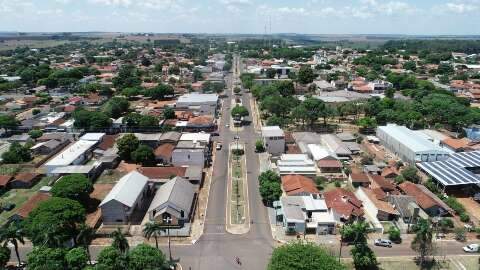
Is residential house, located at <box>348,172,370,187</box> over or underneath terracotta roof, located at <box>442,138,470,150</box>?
underneath

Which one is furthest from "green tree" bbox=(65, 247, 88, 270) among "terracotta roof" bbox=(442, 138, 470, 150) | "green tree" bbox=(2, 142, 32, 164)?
"terracotta roof" bbox=(442, 138, 470, 150)

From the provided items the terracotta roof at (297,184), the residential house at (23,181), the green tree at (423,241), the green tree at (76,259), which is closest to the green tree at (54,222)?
the green tree at (76,259)

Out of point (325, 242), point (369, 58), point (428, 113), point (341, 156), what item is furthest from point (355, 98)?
point (369, 58)

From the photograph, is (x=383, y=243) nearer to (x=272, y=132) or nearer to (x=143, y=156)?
(x=272, y=132)

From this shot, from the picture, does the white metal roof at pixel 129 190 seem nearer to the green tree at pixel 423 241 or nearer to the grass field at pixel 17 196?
the grass field at pixel 17 196

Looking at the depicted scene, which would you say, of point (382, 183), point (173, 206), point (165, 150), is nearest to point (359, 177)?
point (382, 183)

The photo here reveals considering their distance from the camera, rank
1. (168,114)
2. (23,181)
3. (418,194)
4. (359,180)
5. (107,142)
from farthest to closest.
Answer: (168,114), (107,142), (23,181), (359,180), (418,194)

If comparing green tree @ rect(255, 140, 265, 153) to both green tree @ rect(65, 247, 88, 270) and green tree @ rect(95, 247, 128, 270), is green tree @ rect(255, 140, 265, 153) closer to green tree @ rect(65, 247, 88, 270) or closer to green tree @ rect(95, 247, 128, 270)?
green tree @ rect(95, 247, 128, 270)
